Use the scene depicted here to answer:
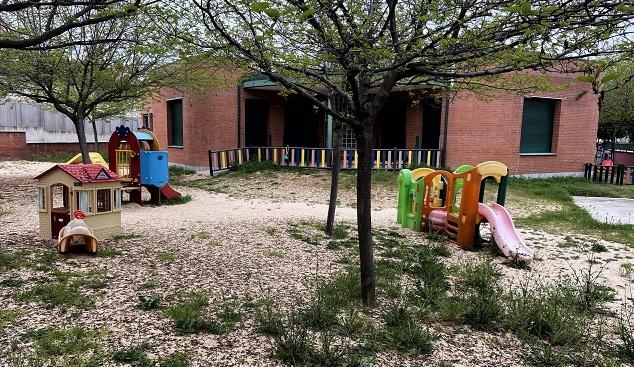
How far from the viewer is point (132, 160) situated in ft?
35.1

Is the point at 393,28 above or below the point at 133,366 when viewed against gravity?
above

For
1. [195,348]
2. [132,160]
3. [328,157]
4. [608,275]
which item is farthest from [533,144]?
[195,348]

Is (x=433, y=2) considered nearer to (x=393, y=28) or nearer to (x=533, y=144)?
(x=393, y=28)

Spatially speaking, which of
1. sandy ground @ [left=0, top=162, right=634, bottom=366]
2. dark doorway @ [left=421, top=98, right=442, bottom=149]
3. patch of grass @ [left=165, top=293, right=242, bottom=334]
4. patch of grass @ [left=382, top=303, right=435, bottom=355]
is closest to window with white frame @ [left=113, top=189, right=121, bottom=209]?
sandy ground @ [left=0, top=162, right=634, bottom=366]

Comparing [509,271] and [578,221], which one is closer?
[509,271]

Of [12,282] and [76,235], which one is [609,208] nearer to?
[76,235]

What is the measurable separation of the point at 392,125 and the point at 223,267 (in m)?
15.8

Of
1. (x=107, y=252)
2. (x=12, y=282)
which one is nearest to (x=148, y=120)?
(x=107, y=252)

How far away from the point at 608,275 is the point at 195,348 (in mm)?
5627

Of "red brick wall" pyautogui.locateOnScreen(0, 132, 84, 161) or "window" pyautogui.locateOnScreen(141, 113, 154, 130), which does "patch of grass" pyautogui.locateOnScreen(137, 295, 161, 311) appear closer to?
"window" pyautogui.locateOnScreen(141, 113, 154, 130)

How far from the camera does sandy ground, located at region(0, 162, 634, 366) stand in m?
3.42

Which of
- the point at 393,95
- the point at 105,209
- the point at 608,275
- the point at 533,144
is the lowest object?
the point at 608,275

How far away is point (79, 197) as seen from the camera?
641 centimetres

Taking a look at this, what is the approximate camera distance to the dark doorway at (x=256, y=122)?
19844mm
